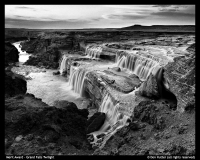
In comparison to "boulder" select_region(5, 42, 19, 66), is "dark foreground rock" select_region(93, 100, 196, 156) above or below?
below

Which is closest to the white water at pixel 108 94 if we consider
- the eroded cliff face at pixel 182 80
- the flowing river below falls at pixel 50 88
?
the flowing river below falls at pixel 50 88

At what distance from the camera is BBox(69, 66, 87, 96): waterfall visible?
26092 mm

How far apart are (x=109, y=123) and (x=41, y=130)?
7.55m

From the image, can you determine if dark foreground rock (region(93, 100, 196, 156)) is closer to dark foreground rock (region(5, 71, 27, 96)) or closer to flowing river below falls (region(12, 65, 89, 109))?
dark foreground rock (region(5, 71, 27, 96))

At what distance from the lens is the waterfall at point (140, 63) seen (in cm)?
2389

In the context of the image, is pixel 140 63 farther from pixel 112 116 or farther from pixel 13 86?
pixel 13 86

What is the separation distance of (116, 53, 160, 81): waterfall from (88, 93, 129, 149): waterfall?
686 cm

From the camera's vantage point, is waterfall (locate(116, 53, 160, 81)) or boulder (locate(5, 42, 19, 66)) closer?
waterfall (locate(116, 53, 160, 81))

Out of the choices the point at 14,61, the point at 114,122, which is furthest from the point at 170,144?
the point at 14,61

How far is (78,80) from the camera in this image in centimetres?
2738

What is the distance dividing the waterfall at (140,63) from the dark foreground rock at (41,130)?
13.8 m

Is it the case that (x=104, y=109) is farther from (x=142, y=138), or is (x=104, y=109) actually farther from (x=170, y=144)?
(x=170, y=144)

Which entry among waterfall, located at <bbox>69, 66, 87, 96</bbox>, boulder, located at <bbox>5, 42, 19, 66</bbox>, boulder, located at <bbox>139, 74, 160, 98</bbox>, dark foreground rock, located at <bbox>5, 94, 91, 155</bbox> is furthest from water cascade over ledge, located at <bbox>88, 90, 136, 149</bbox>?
boulder, located at <bbox>5, 42, 19, 66</bbox>
